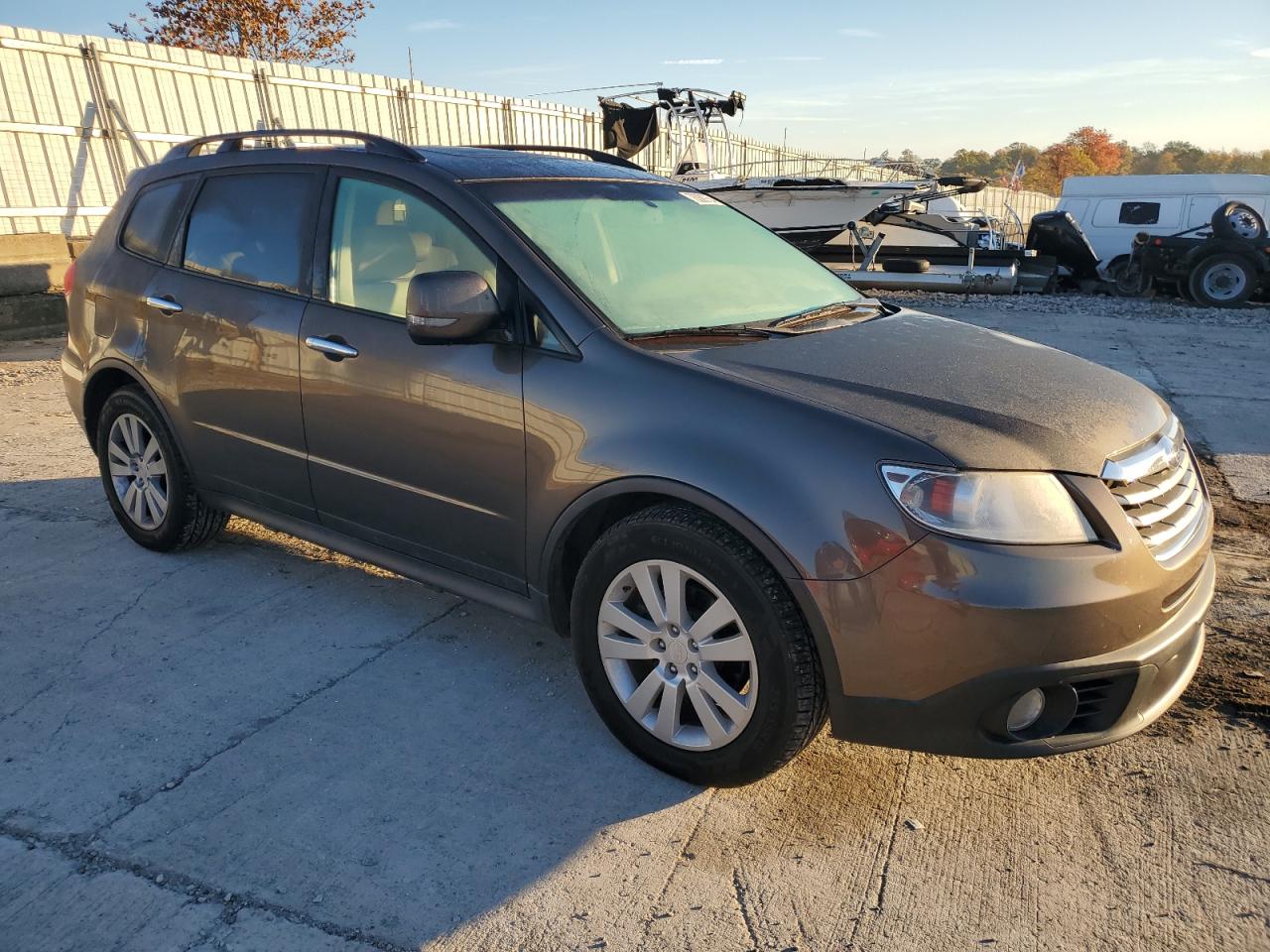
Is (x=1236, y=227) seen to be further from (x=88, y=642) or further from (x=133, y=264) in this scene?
(x=88, y=642)

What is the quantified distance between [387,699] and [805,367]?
5.80 ft

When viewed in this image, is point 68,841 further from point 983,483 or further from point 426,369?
point 983,483

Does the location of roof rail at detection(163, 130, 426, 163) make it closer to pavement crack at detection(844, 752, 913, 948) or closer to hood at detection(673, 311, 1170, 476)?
hood at detection(673, 311, 1170, 476)

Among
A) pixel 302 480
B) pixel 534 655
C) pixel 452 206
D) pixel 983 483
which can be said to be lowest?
pixel 534 655

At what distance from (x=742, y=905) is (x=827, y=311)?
2.06 m

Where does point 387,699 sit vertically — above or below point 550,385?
below

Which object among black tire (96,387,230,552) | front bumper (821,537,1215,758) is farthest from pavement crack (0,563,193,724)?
front bumper (821,537,1215,758)

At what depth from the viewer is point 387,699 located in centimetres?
321

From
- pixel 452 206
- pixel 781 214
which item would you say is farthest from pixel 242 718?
pixel 781 214

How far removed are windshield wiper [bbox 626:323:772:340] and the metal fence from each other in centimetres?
850

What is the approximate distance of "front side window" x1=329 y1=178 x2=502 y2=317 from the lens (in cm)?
318

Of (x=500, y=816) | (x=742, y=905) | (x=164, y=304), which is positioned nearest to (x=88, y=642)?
(x=164, y=304)

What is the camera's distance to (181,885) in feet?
7.67

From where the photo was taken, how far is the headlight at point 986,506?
7.39 ft
